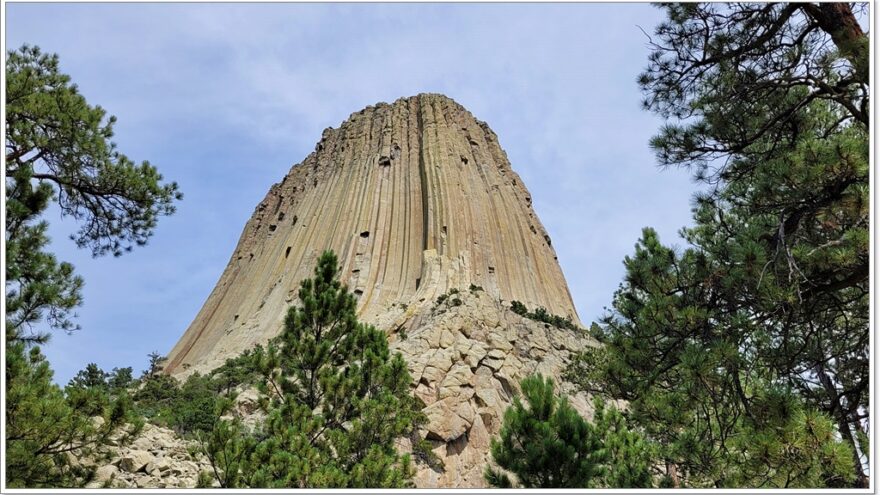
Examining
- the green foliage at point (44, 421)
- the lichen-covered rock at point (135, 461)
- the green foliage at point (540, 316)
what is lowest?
the green foliage at point (44, 421)

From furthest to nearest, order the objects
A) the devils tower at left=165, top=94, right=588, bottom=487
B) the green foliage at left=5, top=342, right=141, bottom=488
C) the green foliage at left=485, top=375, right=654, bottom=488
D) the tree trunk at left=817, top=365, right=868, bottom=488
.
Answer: the devils tower at left=165, top=94, right=588, bottom=487, the green foliage at left=485, top=375, right=654, bottom=488, the green foliage at left=5, top=342, right=141, bottom=488, the tree trunk at left=817, top=365, right=868, bottom=488

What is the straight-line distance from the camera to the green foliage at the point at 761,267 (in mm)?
6410

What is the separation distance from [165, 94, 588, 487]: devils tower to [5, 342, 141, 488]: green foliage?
9693mm

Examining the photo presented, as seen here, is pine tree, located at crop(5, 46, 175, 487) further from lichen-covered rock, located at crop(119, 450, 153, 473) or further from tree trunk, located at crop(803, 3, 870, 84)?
tree trunk, located at crop(803, 3, 870, 84)

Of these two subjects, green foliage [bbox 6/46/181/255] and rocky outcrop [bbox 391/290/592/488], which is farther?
rocky outcrop [bbox 391/290/592/488]

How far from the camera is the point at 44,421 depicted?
746cm

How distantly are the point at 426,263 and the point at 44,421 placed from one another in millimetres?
24979

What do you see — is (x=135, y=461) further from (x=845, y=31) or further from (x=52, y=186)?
(x=845, y=31)

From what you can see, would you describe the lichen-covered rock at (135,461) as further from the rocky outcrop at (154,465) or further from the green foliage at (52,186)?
the green foliage at (52,186)

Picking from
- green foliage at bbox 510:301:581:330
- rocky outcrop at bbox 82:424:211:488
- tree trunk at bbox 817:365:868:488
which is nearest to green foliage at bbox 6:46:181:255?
rocky outcrop at bbox 82:424:211:488

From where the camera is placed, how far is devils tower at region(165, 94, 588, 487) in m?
20.5

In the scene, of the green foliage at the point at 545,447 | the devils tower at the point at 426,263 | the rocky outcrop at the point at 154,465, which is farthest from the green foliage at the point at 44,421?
the devils tower at the point at 426,263

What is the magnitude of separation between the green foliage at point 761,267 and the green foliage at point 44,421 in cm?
565

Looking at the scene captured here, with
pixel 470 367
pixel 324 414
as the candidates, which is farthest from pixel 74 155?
pixel 470 367
